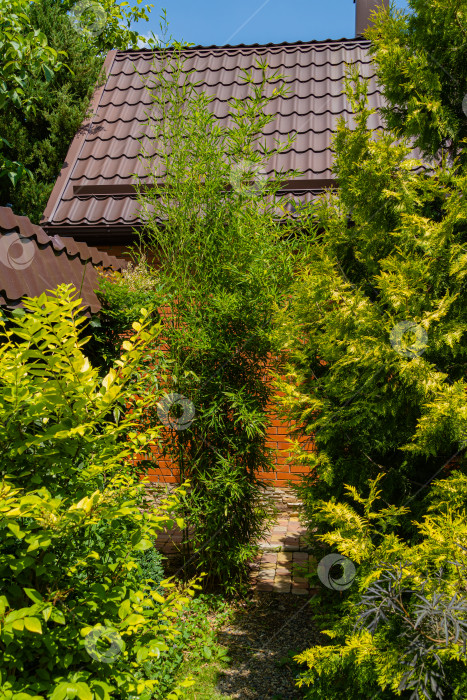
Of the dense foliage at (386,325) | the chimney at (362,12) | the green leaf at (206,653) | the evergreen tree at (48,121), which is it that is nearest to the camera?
the dense foliage at (386,325)

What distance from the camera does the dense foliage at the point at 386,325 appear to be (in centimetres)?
272

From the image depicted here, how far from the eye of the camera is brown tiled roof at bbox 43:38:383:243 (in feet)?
21.9

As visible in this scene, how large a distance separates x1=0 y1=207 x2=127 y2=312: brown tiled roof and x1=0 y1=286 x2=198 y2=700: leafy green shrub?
1.29m

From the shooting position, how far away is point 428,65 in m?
3.05

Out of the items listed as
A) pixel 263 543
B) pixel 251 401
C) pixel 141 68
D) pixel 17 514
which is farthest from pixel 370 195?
pixel 141 68

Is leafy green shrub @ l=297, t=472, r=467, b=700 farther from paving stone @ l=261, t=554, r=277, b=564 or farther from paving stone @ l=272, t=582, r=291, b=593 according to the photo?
paving stone @ l=261, t=554, r=277, b=564

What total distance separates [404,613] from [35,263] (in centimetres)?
309

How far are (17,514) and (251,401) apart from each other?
2.53 m

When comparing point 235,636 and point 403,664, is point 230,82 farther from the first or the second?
point 403,664

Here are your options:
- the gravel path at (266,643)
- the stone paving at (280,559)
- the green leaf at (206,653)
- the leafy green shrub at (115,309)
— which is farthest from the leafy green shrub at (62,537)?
the stone paving at (280,559)

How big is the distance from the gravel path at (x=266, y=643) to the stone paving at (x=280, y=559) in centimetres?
16

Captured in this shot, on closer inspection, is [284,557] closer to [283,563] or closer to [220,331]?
[283,563]

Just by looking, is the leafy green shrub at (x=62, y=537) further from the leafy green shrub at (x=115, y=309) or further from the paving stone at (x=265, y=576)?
the paving stone at (x=265, y=576)

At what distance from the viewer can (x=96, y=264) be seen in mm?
4840
